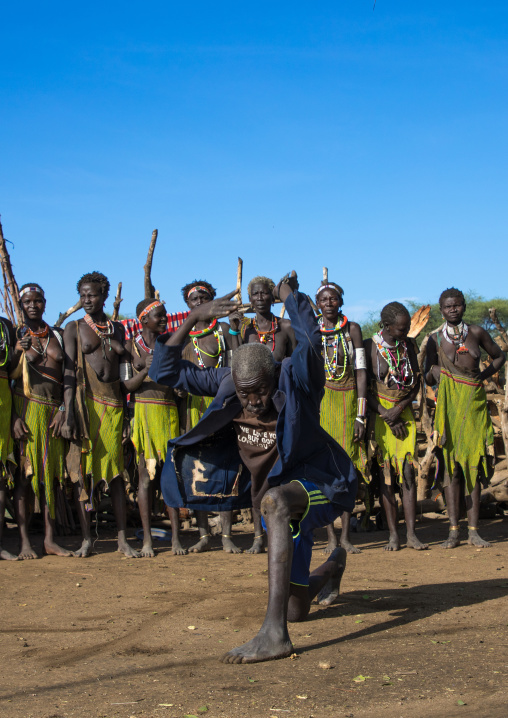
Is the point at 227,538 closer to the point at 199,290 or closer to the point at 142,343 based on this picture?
the point at 142,343

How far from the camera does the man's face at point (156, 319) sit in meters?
6.96

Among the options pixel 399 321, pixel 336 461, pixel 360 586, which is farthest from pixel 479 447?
pixel 336 461

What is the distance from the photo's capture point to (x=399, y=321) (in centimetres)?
701

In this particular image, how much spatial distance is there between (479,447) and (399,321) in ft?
4.91

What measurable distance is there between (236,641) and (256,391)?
1.34m

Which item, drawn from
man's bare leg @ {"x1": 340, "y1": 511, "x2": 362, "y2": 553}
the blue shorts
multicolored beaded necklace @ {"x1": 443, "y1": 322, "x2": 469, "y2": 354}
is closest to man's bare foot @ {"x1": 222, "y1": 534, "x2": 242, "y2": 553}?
man's bare leg @ {"x1": 340, "y1": 511, "x2": 362, "y2": 553}

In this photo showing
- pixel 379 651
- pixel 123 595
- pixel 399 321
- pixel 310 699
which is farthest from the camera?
pixel 399 321

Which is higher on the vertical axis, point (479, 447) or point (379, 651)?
point (479, 447)

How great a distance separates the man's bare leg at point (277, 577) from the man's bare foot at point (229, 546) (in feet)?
10.2

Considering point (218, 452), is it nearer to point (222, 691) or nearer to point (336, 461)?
point (336, 461)

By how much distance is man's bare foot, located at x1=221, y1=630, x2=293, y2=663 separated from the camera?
11.7 feet

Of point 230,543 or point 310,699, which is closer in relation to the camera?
point 310,699

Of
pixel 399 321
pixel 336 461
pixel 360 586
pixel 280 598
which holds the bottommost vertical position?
pixel 360 586

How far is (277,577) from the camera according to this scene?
148 inches
